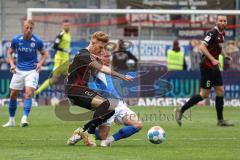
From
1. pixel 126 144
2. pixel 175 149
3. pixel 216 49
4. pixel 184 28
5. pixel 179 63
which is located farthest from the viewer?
pixel 184 28

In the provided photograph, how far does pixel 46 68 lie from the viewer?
96.1ft

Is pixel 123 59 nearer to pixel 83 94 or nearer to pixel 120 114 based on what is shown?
pixel 120 114

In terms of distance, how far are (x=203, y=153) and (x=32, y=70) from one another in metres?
7.23

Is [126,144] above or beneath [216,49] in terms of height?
beneath

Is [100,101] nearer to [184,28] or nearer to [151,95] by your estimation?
[151,95]

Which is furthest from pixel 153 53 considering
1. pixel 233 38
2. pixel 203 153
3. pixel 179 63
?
pixel 203 153

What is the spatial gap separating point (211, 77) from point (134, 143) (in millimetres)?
4901

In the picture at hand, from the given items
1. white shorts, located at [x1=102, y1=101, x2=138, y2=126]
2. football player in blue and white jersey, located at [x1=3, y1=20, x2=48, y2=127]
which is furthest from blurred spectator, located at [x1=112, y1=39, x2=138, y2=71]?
white shorts, located at [x1=102, y1=101, x2=138, y2=126]

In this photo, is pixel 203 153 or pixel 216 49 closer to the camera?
pixel 203 153

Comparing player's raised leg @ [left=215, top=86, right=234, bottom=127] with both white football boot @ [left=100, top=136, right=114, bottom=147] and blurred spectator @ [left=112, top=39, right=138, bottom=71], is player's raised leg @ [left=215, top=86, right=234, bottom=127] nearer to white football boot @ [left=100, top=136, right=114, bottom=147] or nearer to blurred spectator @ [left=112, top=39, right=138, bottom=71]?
white football boot @ [left=100, top=136, right=114, bottom=147]

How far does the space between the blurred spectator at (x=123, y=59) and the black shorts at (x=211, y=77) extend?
10054 mm

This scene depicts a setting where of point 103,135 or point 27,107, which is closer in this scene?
point 103,135

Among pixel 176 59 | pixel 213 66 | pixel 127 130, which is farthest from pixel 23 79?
pixel 176 59

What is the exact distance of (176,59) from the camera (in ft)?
97.6
